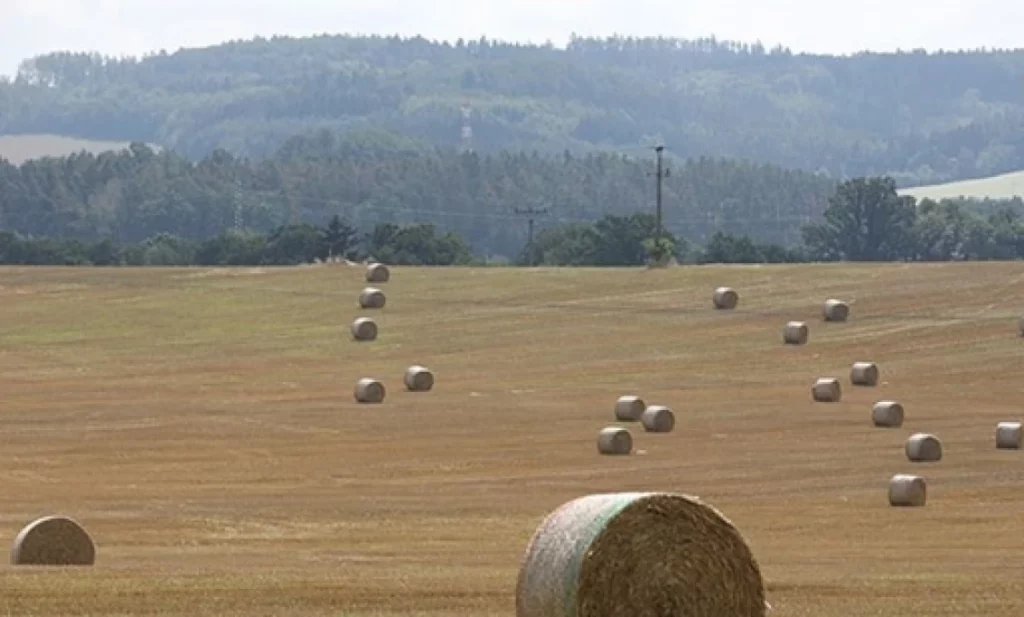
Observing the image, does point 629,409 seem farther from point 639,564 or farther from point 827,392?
point 639,564

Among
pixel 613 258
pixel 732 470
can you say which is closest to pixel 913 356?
pixel 732 470

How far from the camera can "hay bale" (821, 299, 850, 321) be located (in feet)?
258

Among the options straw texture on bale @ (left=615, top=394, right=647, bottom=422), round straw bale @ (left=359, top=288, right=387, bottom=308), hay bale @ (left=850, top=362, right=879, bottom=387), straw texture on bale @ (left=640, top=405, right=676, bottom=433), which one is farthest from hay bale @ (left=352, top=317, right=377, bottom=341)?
straw texture on bale @ (left=640, top=405, right=676, bottom=433)

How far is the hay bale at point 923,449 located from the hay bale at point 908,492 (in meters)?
7.42

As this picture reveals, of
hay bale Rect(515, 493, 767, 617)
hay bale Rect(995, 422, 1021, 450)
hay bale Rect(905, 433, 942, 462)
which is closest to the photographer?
hay bale Rect(515, 493, 767, 617)

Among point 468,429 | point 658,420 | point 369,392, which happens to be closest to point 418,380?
point 369,392

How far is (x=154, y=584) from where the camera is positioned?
81.7ft

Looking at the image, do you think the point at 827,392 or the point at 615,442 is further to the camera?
the point at 827,392

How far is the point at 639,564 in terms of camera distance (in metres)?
20.3

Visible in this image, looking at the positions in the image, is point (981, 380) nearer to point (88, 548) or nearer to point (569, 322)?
point (569, 322)

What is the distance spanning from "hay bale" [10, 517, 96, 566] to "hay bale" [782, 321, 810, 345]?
46.8m

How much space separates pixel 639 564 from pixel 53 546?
10967mm

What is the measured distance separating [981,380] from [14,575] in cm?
4434

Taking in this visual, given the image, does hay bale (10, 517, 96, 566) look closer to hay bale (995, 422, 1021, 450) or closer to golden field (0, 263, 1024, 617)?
golden field (0, 263, 1024, 617)
